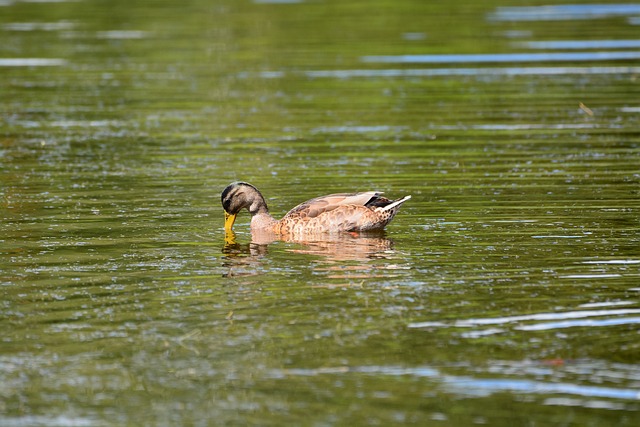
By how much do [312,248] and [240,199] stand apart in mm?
1330

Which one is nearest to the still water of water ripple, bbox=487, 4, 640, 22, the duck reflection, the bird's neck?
the duck reflection

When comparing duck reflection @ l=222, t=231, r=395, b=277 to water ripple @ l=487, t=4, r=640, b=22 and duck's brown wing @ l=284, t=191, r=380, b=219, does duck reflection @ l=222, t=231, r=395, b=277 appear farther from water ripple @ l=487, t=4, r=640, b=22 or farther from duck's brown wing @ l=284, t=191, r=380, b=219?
water ripple @ l=487, t=4, r=640, b=22

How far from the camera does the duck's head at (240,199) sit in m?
12.7

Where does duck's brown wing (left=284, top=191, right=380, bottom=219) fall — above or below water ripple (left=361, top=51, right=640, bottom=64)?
below

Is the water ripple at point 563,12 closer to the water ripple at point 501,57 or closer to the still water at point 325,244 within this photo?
the still water at point 325,244

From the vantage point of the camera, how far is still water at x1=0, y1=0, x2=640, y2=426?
287 inches

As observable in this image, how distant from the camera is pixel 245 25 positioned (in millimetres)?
34469

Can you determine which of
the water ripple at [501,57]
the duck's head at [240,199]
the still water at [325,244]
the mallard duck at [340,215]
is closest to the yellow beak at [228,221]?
the duck's head at [240,199]

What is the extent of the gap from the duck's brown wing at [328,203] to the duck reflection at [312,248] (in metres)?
0.22

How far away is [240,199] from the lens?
12672mm

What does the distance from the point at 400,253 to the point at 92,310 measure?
3042 millimetres

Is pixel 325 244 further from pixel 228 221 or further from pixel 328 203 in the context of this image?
pixel 228 221

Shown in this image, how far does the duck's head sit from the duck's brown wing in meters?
0.44

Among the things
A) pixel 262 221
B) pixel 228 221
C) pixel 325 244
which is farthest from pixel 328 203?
pixel 228 221
